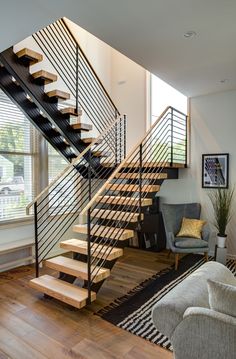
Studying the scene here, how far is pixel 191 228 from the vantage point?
411 centimetres

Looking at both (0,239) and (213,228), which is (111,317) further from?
(213,228)

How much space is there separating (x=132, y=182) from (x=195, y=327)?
262 cm

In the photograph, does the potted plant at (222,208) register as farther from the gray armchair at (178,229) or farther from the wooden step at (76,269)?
the wooden step at (76,269)

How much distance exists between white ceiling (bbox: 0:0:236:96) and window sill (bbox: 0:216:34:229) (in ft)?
7.85

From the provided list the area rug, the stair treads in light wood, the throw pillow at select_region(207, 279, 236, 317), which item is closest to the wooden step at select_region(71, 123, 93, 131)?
the stair treads in light wood

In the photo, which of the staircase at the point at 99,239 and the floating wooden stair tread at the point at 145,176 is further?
the floating wooden stair tread at the point at 145,176

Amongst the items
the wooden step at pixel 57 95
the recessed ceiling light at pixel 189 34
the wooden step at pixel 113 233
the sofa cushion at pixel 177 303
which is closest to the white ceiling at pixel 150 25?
the recessed ceiling light at pixel 189 34

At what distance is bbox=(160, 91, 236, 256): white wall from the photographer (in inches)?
170

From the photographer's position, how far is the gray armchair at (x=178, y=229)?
3.77 m

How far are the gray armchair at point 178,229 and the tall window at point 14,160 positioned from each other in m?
2.27

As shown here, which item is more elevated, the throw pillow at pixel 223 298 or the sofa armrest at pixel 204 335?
the throw pillow at pixel 223 298

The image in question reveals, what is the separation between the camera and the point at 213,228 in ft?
14.8

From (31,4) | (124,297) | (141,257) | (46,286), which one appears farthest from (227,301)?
(141,257)

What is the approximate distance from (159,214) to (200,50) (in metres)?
2.83
